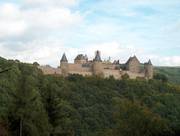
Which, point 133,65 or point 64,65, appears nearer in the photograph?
point 64,65

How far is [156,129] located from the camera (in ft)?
169

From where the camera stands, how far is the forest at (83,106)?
41.1 m

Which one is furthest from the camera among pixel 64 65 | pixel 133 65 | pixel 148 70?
pixel 133 65

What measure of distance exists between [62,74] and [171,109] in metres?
52.0

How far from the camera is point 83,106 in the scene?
104 metres

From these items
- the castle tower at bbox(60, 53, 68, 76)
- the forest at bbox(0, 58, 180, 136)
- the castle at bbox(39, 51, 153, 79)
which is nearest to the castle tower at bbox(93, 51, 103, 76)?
the castle at bbox(39, 51, 153, 79)

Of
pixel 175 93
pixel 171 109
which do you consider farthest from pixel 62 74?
pixel 171 109

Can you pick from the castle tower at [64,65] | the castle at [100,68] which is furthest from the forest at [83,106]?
the castle tower at [64,65]

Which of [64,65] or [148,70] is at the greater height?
[64,65]

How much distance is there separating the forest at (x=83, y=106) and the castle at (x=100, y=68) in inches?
218

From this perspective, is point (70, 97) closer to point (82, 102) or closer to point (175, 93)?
point (82, 102)

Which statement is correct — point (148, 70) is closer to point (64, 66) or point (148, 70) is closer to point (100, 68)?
point (100, 68)

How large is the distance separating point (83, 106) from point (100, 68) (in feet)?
149

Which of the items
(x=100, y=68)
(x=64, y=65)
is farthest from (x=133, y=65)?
(x=64, y=65)
